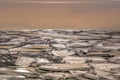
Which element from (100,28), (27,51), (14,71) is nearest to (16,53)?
(27,51)

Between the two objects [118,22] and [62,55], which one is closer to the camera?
[62,55]

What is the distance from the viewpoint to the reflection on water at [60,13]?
2102 mm

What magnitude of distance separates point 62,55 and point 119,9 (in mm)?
1498

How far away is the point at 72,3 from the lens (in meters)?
2.72

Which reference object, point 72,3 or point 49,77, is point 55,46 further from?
point 72,3

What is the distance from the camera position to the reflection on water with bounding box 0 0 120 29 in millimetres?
2102

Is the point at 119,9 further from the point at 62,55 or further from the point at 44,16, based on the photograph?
the point at 62,55

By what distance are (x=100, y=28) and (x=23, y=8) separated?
969mm

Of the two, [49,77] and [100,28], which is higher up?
[100,28]

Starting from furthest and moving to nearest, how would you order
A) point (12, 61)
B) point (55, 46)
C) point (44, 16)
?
1. point (44, 16)
2. point (55, 46)
3. point (12, 61)

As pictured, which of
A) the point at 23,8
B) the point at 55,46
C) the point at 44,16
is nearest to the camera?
the point at 55,46

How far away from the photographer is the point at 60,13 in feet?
7.97

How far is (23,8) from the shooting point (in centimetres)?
257

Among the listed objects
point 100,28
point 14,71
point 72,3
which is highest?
point 72,3
